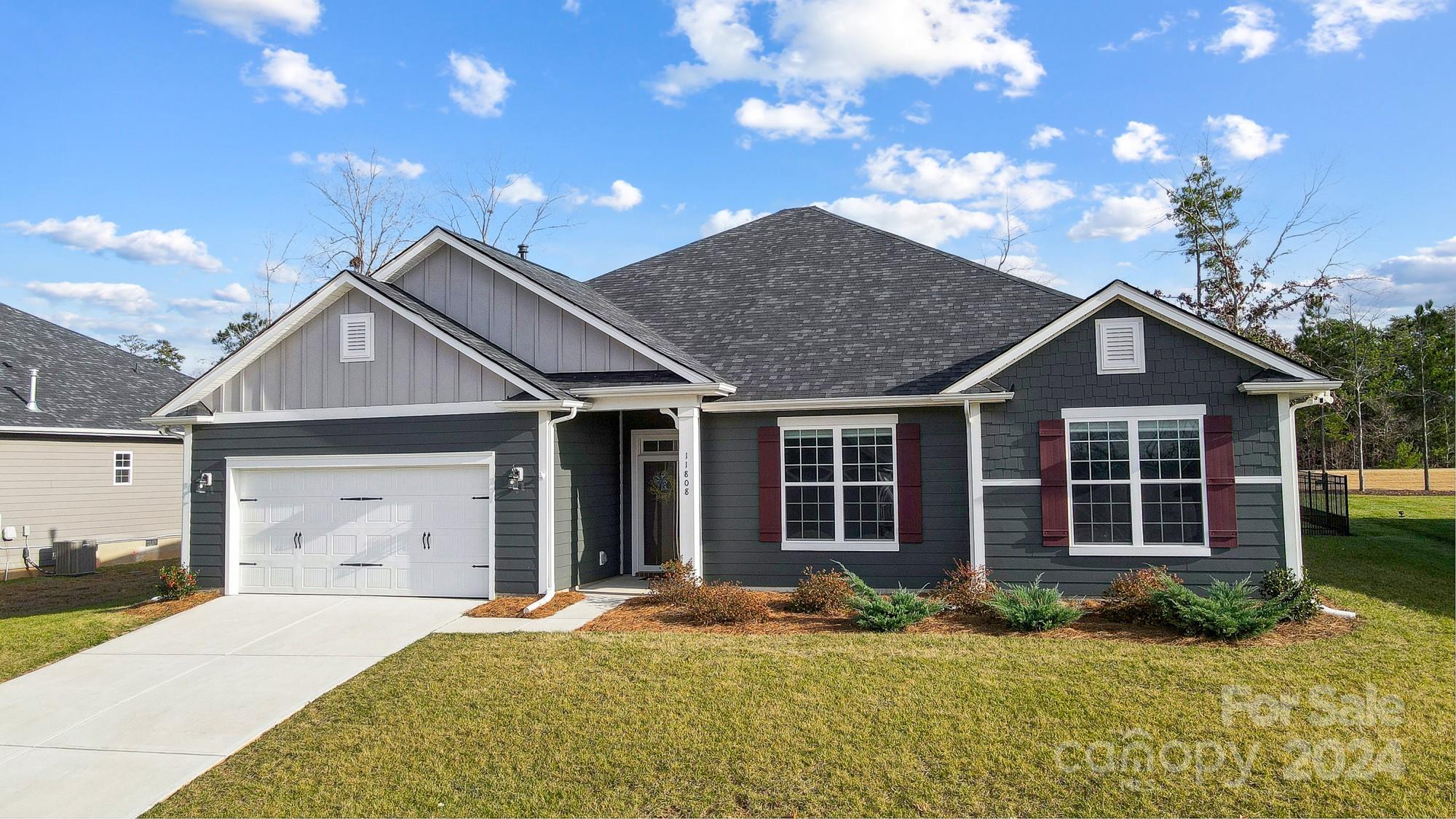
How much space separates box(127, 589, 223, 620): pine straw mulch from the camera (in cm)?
1250

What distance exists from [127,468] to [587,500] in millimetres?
15319

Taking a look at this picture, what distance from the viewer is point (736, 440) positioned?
13500mm

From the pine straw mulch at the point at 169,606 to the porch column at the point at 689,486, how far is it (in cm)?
730

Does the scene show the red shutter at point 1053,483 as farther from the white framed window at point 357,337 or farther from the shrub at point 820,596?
the white framed window at point 357,337

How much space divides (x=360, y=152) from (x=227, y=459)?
1939cm

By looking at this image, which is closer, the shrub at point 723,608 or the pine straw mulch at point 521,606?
the shrub at point 723,608

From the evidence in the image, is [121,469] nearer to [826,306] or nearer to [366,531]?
[366,531]

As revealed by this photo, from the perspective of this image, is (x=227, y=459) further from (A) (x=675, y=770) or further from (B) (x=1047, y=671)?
(B) (x=1047, y=671)

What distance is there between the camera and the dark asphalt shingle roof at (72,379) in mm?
20641

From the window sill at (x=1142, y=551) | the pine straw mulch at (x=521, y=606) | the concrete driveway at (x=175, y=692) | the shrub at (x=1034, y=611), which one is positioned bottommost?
the concrete driveway at (x=175, y=692)

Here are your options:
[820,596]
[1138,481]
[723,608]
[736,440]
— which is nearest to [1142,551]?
[1138,481]

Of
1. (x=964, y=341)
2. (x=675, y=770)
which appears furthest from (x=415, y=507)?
(x=964, y=341)

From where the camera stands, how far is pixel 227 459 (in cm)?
1363

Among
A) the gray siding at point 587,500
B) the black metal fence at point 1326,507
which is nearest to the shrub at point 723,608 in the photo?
the gray siding at point 587,500
